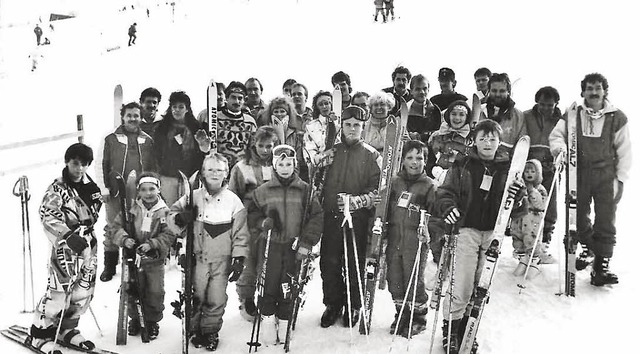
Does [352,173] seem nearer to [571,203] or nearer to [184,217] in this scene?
[184,217]

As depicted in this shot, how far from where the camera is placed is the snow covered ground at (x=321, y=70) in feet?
15.8

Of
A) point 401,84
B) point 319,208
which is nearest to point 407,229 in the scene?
point 319,208

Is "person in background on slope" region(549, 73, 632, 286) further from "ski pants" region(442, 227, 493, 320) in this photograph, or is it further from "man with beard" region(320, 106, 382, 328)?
"man with beard" region(320, 106, 382, 328)

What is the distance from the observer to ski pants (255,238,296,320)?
4.61m

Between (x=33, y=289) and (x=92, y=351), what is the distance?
134cm

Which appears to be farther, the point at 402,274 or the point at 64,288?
the point at 402,274

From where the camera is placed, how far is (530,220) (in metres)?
5.71

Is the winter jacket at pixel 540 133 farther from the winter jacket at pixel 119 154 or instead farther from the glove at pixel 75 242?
the glove at pixel 75 242

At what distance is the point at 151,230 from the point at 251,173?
→ 3.44ft

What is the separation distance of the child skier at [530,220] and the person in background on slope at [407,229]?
1.50 m

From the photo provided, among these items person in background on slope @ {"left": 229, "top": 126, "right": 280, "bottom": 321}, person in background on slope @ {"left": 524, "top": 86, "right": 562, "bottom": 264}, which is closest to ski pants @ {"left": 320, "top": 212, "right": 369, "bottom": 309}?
person in background on slope @ {"left": 229, "top": 126, "right": 280, "bottom": 321}

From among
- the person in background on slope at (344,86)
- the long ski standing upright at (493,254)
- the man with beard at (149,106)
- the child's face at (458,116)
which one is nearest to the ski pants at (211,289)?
the long ski standing upright at (493,254)

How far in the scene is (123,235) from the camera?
14.6ft

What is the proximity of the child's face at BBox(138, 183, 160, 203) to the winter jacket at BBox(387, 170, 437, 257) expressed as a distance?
1.91m
